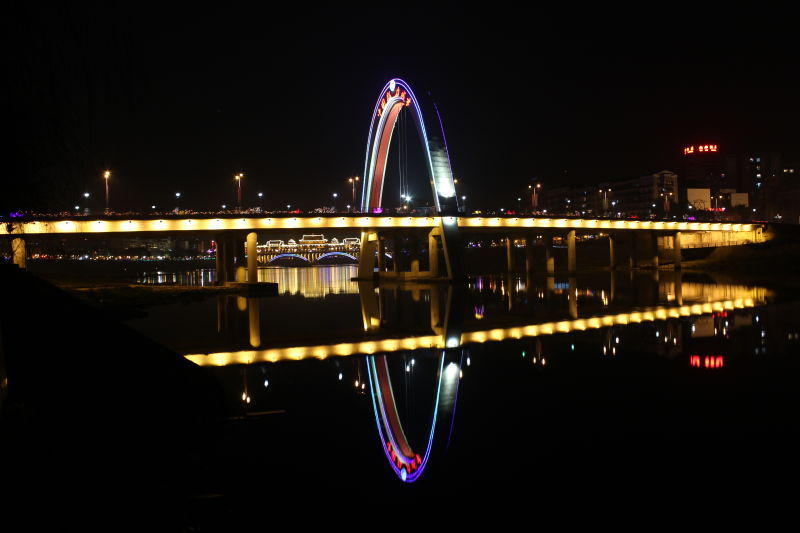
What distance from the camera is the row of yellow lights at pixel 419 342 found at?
2086 cm

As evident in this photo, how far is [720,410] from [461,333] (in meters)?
14.2

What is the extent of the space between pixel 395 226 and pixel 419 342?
39.6 metres

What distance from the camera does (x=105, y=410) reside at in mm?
9961

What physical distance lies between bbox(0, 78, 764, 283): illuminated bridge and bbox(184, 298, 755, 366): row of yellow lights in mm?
29348

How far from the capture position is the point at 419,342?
78.4 feet

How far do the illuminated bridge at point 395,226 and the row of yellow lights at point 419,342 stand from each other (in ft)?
96.3

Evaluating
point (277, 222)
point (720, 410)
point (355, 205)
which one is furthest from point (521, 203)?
point (720, 410)

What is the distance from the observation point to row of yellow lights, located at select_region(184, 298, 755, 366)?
20859 millimetres

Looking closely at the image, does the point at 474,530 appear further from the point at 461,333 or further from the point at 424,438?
the point at 461,333

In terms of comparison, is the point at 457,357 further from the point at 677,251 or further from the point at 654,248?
the point at 654,248

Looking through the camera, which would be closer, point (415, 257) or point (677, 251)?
point (415, 257)

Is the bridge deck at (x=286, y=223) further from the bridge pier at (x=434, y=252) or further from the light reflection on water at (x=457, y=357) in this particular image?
the light reflection on water at (x=457, y=357)

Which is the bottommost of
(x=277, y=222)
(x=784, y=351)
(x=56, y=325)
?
(x=784, y=351)

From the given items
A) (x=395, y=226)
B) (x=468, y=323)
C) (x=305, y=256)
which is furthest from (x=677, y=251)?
(x=305, y=256)
